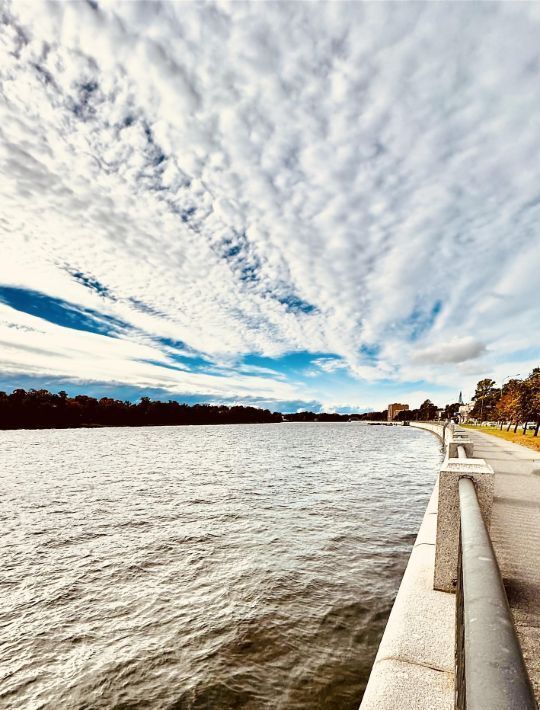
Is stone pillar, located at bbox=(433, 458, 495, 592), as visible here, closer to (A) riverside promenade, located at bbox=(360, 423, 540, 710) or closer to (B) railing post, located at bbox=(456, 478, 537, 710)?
(A) riverside promenade, located at bbox=(360, 423, 540, 710)

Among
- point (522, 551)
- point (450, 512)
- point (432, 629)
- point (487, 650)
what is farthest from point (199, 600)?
point (487, 650)

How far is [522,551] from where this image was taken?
5.98 metres

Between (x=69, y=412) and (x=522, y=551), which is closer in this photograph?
(x=522, y=551)

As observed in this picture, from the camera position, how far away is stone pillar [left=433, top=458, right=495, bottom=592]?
4.55 meters

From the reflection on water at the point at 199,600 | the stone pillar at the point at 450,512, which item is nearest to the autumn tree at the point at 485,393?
the reflection on water at the point at 199,600

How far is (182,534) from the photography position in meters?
11.7

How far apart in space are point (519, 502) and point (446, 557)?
6.01 metres

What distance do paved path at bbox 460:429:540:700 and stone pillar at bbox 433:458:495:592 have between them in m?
0.70

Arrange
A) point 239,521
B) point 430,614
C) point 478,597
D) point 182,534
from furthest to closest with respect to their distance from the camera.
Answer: point 239,521, point 182,534, point 430,614, point 478,597

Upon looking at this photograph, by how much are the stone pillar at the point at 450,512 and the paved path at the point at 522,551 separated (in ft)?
2.31

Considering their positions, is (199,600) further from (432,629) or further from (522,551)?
(522,551)

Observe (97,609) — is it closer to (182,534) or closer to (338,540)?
(182,534)

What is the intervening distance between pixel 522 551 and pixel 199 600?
224 inches

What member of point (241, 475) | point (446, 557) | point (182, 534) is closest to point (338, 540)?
point (182, 534)
